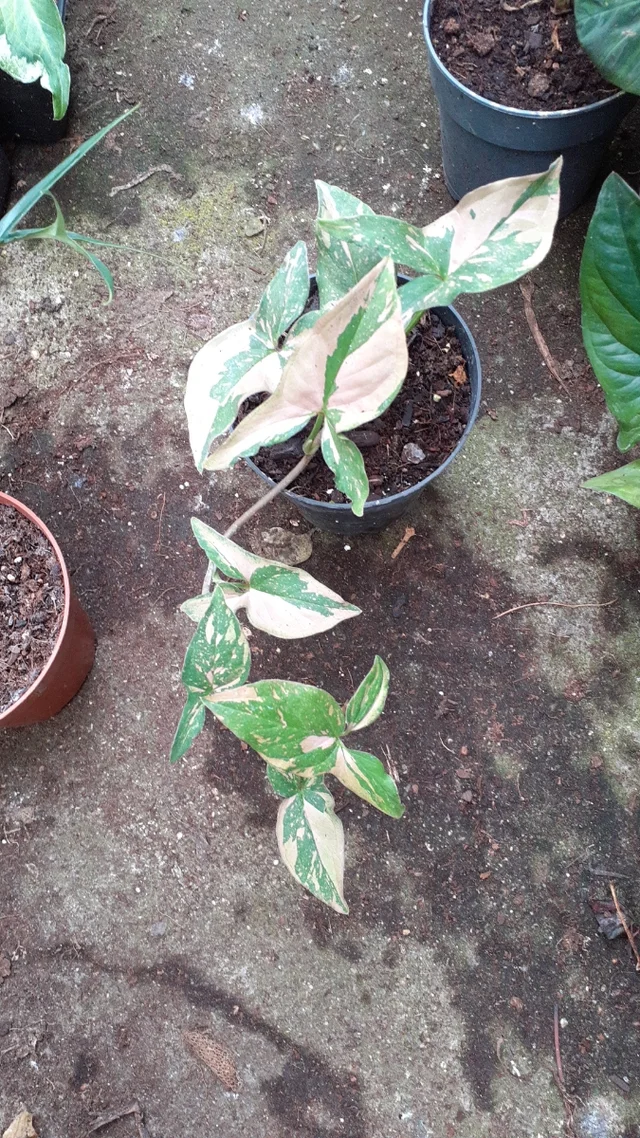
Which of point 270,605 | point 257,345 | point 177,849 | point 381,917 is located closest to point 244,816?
point 177,849

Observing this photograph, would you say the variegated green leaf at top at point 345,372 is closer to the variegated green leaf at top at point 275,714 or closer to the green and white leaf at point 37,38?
the variegated green leaf at top at point 275,714

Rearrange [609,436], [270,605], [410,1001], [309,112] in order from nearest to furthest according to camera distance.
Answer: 1. [270,605]
2. [410,1001]
3. [609,436]
4. [309,112]

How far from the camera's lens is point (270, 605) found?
1.02 m

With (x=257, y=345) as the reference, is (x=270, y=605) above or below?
below

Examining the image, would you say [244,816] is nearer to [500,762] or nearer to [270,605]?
[500,762]

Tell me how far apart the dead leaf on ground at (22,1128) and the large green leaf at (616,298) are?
1.51 m

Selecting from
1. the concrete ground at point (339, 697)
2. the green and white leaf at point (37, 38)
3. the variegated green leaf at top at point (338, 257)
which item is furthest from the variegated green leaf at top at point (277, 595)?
the green and white leaf at point (37, 38)

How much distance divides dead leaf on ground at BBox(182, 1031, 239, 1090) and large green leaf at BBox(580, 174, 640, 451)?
48.0 inches

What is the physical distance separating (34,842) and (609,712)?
110 centimetres

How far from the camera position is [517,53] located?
1393mm

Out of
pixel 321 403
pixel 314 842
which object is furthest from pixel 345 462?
pixel 314 842

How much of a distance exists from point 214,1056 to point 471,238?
1.36m

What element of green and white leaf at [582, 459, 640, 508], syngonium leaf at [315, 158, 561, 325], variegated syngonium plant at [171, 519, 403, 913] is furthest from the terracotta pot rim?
green and white leaf at [582, 459, 640, 508]

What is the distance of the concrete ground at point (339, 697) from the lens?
135cm
